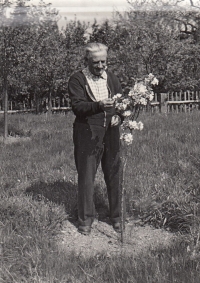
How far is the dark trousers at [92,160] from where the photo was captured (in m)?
4.45

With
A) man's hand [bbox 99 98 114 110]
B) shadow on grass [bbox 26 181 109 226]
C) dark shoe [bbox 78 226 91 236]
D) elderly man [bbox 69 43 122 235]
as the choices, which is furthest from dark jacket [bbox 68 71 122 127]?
shadow on grass [bbox 26 181 109 226]

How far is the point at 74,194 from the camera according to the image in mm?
5578

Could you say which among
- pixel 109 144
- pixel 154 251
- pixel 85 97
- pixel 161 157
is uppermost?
pixel 85 97

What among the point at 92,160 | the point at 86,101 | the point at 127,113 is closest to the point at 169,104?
the point at 92,160

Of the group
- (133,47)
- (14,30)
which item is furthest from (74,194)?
(133,47)

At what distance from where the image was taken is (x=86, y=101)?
433 cm

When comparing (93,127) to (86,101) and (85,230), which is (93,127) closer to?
(86,101)

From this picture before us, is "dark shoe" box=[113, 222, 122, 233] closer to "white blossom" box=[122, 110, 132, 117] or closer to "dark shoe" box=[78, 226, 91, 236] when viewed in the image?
"dark shoe" box=[78, 226, 91, 236]

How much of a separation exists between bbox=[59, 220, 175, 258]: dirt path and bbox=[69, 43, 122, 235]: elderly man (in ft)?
0.42

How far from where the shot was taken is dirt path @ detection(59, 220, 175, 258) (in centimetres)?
438

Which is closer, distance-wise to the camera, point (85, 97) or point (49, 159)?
point (85, 97)

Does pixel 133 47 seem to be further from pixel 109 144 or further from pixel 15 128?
pixel 109 144

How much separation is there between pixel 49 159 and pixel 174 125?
3.12 meters

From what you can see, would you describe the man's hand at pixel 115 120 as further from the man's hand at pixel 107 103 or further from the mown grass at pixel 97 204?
the mown grass at pixel 97 204
